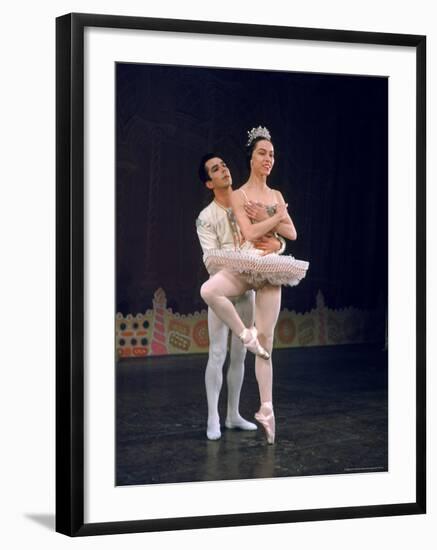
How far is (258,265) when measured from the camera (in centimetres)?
781

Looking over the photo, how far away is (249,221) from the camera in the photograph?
7844mm

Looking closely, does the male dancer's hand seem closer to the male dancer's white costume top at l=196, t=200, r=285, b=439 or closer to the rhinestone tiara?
the male dancer's white costume top at l=196, t=200, r=285, b=439

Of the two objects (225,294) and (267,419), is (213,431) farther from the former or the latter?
(225,294)

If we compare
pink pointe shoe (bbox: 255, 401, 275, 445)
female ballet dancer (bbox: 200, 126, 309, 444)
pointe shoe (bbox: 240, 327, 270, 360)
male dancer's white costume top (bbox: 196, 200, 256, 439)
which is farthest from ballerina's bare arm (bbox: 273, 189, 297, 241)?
pink pointe shoe (bbox: 255, 401, 275, 445)

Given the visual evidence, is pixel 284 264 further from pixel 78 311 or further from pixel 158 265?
pixel 78 311

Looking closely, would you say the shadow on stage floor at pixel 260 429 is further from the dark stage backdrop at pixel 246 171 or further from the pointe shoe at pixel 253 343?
the dark stage backdrop at pixel 246 171

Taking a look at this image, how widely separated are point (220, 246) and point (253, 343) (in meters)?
0.61

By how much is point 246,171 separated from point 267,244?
0.45 metres

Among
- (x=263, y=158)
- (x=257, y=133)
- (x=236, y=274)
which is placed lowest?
(x=236, y=274)

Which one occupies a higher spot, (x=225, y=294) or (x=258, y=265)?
(x=258, y=265)

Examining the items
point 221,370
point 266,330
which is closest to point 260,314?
point 266,330

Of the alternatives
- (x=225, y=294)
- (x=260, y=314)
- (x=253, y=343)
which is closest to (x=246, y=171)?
(x=225, y=294)

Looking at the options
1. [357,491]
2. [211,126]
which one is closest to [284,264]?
[211,126]

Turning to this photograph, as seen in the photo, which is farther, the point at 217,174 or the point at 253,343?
the point at 253,343
